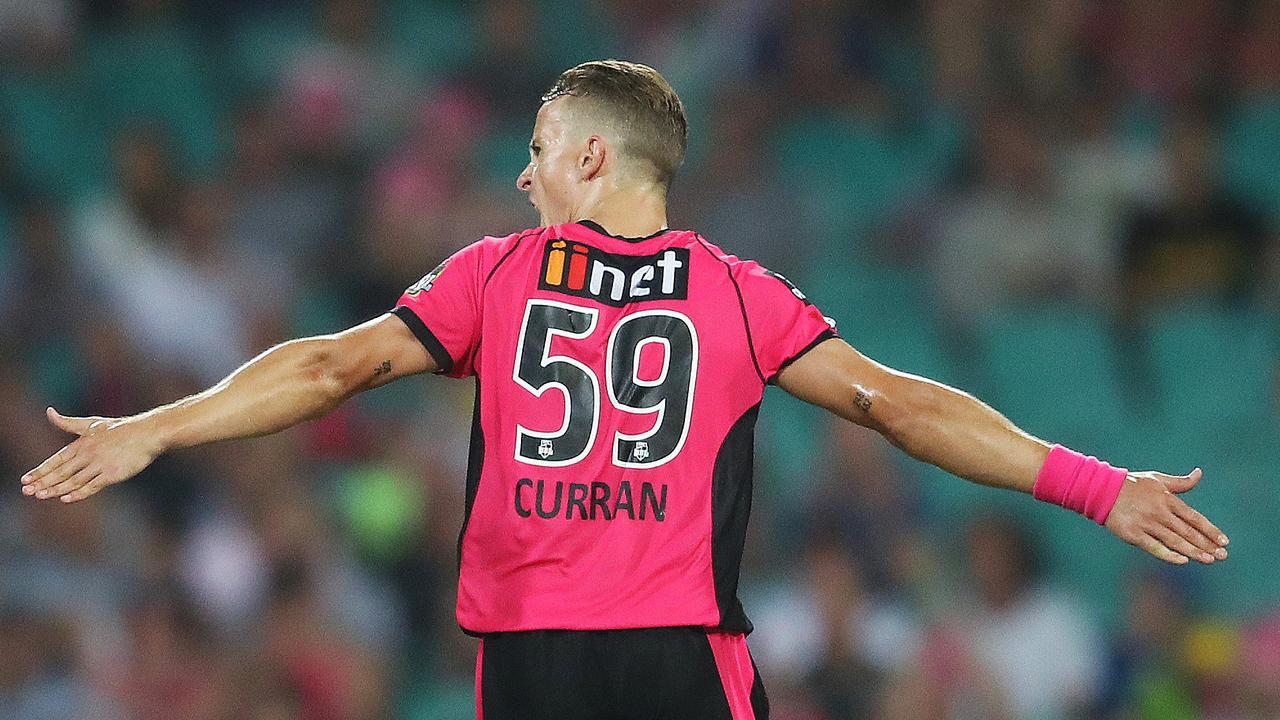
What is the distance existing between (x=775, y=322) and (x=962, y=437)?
1.56 feet

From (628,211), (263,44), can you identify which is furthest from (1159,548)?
(263,44)

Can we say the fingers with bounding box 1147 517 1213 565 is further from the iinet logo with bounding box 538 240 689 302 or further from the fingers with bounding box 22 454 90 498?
the fingers with bounding box 22 454 90 498

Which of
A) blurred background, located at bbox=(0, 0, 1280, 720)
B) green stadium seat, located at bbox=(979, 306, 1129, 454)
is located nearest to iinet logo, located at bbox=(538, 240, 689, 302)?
blurred background, located at bbox=(0, 0, 1280, 720)

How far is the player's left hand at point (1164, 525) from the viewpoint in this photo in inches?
143

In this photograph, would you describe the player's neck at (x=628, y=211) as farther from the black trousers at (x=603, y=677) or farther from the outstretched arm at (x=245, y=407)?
the black trousers at (x=603, y=677)

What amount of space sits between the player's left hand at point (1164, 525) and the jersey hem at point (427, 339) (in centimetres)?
147

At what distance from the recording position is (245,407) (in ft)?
11.5

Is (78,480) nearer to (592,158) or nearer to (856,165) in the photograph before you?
(592,158)

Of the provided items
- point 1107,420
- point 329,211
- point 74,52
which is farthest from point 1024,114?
point 74,52

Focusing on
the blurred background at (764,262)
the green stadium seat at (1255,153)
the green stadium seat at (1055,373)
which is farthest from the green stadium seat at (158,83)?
the green stadium seat at (1255,153)

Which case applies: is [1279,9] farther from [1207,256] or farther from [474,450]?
[474,450]

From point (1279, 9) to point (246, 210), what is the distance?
19.1 feet

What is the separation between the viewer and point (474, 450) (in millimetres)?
3578

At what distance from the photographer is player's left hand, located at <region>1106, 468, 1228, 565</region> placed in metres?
3.62
